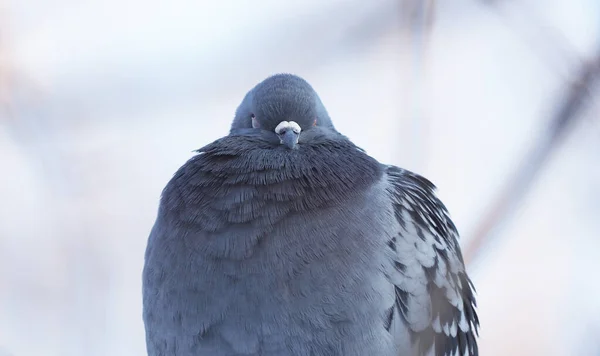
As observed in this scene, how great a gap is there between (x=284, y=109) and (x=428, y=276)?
1.36 metres

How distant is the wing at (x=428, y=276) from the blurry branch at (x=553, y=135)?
1.40 m

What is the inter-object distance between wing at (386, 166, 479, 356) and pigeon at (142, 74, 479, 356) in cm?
1

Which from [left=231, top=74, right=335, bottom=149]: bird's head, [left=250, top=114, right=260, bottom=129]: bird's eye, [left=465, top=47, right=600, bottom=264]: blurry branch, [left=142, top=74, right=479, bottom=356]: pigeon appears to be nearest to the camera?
[left=465, top=47, right=600, bottom=264]: blurry branch

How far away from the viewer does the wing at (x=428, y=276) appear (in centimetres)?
413

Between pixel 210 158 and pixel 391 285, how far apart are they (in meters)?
1.29

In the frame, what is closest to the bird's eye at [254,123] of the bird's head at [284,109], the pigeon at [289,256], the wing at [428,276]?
the bird's head at [284,109]

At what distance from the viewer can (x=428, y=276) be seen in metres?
4.33

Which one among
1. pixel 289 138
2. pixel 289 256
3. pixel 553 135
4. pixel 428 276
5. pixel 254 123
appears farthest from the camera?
pixel 254 123

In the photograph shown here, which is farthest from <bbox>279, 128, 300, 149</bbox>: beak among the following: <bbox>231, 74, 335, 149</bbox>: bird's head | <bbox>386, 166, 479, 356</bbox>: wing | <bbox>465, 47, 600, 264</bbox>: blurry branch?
<bbox>465, 47, 600, 264</bbox>: blurry branch

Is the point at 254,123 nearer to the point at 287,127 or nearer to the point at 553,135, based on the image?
the point at 287,127

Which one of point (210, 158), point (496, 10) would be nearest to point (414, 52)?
point (496, 10)

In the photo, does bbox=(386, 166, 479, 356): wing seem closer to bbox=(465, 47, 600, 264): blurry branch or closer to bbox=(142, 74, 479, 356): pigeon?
bbox=(142, 74, 479, 356): pigeon

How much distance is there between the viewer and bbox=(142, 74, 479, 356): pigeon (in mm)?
3793

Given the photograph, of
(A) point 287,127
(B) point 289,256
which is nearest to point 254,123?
(A) point 287,127
